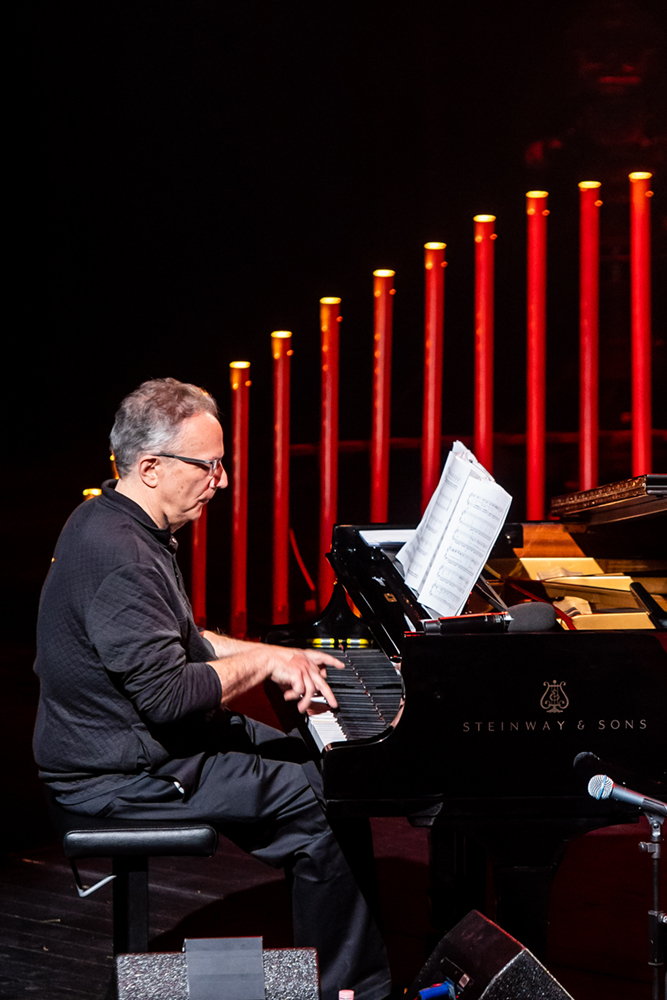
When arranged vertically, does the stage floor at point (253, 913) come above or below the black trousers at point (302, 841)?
below

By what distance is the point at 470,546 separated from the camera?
1945 millimetres

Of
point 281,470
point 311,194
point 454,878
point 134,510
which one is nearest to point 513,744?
point 454,878

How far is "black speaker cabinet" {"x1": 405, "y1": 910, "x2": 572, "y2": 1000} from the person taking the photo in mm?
1515

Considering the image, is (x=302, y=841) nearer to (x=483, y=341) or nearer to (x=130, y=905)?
(x=130, y=905)

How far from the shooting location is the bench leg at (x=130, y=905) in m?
1.92

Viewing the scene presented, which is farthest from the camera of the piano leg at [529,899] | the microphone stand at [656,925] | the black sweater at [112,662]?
the black sweater at [112,662]

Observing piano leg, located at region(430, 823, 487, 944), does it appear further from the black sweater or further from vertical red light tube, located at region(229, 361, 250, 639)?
vertical red light tube, located at region(229, 361, 250, 639)

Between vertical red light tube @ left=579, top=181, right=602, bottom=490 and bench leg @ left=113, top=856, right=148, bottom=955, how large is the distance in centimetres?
256

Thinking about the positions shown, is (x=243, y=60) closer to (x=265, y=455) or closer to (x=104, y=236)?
(x=104, y=236)

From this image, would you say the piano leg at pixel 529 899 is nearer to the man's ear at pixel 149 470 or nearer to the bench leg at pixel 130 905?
the bench leg at pixel 130 905

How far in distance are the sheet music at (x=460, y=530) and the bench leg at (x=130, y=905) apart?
30.2 inches

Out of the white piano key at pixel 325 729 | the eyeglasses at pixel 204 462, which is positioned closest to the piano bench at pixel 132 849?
the white piano key at pixel 325 729

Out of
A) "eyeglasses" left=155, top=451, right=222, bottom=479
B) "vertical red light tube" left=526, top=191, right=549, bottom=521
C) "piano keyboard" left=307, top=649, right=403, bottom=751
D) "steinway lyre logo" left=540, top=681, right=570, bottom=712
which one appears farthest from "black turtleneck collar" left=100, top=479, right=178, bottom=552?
"vertical red light tube" left=526, top=191, right=549, bottom=521

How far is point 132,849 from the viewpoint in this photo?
74.9 inches
